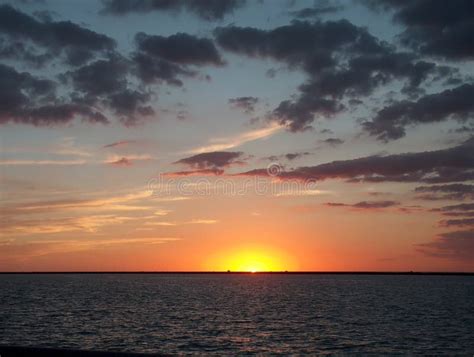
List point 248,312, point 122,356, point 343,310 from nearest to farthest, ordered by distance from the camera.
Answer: point 122,356
point 248,312
point 343,310

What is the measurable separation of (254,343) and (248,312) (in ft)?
121

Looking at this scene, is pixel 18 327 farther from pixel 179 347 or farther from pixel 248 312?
pixel 248 312

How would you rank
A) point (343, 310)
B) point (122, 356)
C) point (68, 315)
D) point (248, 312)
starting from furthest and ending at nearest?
point (343, 310), point (248, 312), point (68, 315), point (122, 356)

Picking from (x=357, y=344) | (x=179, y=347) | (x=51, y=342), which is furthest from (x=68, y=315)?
(x=357, y=344)

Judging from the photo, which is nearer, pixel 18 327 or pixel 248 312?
pixel 18 327

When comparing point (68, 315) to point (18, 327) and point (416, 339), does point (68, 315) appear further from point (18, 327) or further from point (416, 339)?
point (416, 339)

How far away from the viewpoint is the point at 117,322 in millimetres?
73812

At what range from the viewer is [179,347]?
53.6m

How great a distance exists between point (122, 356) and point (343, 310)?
76.1 meters

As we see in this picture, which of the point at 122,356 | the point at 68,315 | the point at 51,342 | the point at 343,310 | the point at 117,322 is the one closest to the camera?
the point at 122,356

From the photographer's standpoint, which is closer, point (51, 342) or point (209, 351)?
point (209, 351)

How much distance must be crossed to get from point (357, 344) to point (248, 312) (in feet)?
123

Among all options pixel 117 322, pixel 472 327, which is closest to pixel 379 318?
pixel 472 327

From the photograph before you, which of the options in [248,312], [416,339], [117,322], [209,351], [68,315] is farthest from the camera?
[248,312]
